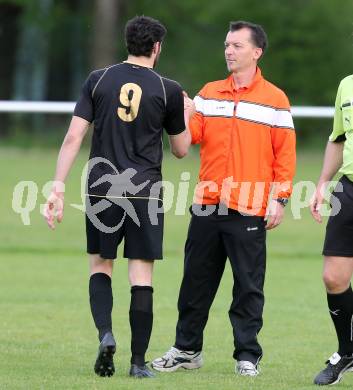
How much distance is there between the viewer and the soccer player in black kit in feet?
23.0

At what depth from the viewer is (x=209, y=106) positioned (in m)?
7.56

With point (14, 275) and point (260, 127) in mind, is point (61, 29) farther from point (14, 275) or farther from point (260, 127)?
point (260, 127)

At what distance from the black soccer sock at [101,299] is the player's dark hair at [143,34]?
4.43 ft

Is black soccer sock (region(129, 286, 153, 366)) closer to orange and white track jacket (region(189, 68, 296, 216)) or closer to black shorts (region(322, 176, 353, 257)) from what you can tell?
orange and white track jacket (region(189, 68, 296, 216))

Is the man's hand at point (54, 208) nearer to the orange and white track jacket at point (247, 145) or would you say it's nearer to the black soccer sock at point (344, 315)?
the orange and white track jacket at point (247, 145)

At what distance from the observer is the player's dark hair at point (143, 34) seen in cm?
698

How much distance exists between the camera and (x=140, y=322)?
7.10 m

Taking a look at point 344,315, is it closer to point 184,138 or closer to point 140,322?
point 140,322

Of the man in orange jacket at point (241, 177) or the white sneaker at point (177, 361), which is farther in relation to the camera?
the white sneaker at point (177, 361)

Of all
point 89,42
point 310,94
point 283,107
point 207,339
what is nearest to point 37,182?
point 207,339

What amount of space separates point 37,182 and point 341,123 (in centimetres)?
1591

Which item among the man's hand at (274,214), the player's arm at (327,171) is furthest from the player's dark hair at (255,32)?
the man's hand at (274,214)

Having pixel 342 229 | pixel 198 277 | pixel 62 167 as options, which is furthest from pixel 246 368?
pixel 62 167

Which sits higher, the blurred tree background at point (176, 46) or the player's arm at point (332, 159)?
the blurred tree background at point (176, 46)
